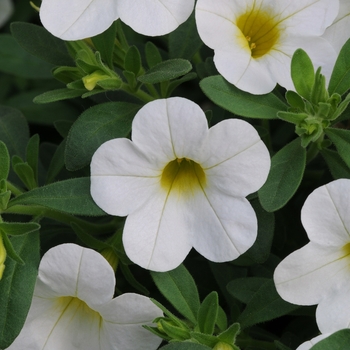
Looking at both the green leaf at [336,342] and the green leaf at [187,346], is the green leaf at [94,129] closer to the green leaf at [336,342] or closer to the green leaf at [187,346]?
the green leaf at [187,346]

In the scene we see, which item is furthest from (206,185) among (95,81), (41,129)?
(41,129)

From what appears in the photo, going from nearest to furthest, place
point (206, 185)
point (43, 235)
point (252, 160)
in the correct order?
point (252, 160) → point (206, 185) → point (43, 235)

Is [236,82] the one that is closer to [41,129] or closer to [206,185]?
[206,185]

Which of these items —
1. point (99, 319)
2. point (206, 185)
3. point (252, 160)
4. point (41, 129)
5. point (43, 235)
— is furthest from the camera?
point (41, 129)

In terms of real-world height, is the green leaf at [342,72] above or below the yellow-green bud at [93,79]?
above

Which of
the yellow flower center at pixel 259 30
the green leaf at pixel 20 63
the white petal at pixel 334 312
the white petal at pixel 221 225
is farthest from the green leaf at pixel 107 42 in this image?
the white petal at pixel 334 312

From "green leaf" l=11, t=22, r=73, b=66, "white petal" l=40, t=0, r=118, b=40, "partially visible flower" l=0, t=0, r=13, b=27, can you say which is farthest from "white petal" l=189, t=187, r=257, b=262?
"partially visible flower" l=0, t=0, r=13, b=27

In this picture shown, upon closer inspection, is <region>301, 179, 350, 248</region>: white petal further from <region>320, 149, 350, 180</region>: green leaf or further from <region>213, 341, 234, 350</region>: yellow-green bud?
<region>213, 341, 234, 350</region>: yellow-green bud
